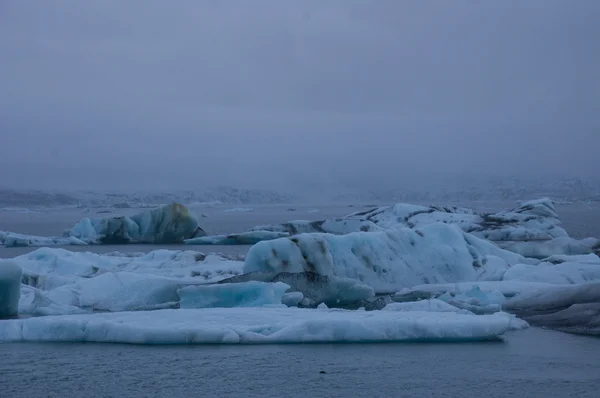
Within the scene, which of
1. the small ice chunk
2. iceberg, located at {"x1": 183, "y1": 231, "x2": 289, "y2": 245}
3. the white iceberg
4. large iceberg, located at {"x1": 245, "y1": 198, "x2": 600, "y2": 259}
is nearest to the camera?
the small ice chunk

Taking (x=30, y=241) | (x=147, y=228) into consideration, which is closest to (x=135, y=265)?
(x=30, y=241)

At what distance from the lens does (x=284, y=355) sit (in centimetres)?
847

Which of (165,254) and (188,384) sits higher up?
(165,254)

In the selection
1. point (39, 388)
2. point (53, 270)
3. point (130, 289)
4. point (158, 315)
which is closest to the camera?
point (39, 388)

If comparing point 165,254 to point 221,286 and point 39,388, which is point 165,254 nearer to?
point 221,286

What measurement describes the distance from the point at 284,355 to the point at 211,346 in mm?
1000

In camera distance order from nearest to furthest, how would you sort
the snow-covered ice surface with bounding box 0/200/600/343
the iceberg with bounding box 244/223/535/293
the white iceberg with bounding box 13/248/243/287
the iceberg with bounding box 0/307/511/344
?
the iceberg with bounding box 0/307/511/344
the snow-covered ice surface with bounding box 0/200/600/343
the iceberg with bounding box 244/223/535/293
the white iceberg with bounding box 13/248/243/287

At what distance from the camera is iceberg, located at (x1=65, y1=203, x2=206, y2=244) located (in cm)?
2923

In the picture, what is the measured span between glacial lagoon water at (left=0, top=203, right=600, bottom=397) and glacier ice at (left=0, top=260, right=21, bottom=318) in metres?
2.20

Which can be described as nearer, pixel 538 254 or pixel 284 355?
pixel 284 355

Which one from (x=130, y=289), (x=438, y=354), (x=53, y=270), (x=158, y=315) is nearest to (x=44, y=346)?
(x=158, y=315)

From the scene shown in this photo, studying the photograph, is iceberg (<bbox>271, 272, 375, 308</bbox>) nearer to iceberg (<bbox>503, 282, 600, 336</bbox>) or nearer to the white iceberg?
the white iceberg

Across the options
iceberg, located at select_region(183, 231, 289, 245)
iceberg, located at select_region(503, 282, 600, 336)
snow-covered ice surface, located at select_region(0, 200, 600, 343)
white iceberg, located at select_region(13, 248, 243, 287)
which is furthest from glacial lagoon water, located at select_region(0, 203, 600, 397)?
iceberg, located at select_region(183, 231, 289, 245)

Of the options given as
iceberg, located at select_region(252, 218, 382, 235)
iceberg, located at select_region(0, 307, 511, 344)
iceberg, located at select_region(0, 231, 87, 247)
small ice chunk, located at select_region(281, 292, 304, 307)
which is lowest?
iceberg, located at select_region(0, 307, 511, 344)
